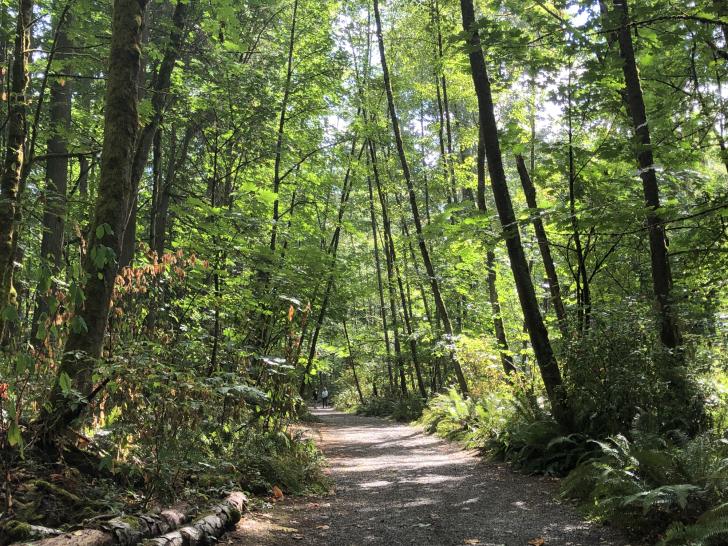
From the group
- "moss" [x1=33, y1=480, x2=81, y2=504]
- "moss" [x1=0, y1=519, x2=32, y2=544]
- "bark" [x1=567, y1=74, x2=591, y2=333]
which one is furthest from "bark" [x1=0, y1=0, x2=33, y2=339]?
"bark" [x1=567, y1=74, x2=591, y2=333]

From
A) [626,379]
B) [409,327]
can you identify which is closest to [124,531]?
[626,379]

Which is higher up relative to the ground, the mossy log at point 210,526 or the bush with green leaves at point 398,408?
the mossy log at point 210,526

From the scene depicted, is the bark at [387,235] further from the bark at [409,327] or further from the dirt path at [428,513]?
the dirt path at [428,513]

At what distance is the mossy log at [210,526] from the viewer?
3607 millimetres

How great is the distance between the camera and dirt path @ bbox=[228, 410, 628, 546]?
15.0ft

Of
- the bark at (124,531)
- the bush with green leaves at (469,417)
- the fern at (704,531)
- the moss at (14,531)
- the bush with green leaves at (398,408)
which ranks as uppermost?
the moss at (14,531)

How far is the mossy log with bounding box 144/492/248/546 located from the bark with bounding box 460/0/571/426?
4860 mm

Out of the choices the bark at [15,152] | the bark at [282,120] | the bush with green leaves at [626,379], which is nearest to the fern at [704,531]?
the bush with green leaves at [626,379]

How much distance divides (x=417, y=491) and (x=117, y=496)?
3908 mm

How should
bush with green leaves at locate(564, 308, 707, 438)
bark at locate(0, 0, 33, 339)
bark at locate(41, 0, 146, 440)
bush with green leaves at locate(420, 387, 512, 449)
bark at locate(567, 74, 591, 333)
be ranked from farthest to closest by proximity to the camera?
bush with green leaves at locate(420, 387, 512, 449), bark at locate(567, 74, 591, 333), bush with green leaves at locate(564, 308, 707, 438), bark at locate(0, 0, 33, 339), bark at locate(41, 0, 146, 440)

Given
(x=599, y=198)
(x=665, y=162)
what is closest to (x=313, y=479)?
(x=599, y=198)

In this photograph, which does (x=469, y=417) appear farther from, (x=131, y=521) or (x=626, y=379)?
(x=131, y=521)

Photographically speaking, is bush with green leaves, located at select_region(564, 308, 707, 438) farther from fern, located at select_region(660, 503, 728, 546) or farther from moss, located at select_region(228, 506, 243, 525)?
moss, located at select_region(228, 506, 243, 525)

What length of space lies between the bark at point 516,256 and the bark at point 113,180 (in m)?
4.85
